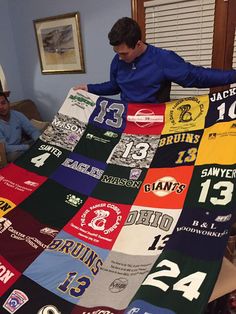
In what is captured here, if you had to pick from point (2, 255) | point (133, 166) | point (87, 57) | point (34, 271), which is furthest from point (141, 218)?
point (87, 57)

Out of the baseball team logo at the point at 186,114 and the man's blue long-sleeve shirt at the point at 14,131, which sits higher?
the baseball team logo at the point at 186,114

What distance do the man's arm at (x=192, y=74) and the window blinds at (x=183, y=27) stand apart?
2.50ft

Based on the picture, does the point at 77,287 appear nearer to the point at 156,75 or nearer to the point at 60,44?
the point at 156,75

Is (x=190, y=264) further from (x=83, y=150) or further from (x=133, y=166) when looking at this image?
(x=83, y=150)

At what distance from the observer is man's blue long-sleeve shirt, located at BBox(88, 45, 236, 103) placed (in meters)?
1.61

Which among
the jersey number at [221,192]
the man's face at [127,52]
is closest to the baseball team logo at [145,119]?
the man's face at [127,52]

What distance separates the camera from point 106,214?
1453 millimetres

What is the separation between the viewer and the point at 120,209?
1.45 meters

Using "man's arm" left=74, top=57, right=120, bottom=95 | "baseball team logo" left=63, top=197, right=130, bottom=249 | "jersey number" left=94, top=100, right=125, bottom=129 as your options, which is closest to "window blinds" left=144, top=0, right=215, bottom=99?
"man's arm" left=74, top=57, right=120, bottom=95

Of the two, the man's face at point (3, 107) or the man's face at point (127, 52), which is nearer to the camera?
the man's face at point (127, 52)

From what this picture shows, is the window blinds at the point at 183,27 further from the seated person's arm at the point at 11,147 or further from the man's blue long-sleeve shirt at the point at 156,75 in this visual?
the seated person's arm at the point at 11,147


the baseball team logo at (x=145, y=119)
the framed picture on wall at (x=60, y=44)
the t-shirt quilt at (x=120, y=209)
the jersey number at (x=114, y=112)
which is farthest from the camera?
the framed picture on wall at (x=60, y=44)

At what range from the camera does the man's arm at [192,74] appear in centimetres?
158

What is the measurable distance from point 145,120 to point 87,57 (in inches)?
58.7
